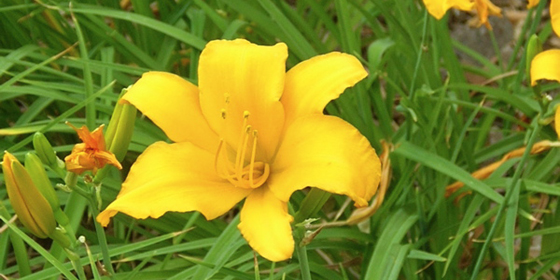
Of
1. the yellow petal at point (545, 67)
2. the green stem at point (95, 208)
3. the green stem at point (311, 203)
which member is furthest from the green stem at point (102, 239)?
the yellow petal at point (545, 67)

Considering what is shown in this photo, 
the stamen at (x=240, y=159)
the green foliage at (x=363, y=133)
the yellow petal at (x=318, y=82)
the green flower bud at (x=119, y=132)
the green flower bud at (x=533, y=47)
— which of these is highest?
the green flower bud at (x=119, y=132)

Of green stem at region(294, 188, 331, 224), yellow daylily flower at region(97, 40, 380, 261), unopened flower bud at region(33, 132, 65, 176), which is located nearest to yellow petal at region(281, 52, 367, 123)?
yellow daylily flower at region(97, 40, 380, 261)

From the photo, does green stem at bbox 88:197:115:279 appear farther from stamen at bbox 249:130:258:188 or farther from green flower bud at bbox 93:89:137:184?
stamen at bbox 249:130:258:188

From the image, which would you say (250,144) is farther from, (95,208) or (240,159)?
(95,208)

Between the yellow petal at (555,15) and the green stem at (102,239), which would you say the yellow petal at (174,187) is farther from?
the yellow petal at (555,15)

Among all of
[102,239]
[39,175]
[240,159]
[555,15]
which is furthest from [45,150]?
[555,15]

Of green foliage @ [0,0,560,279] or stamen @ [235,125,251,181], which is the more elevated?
stamen @ [235,125,251,181]
